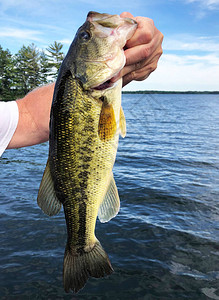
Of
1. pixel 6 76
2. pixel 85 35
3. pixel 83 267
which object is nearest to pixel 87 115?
pixel 85 35

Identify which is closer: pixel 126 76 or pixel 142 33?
pixel 142 33

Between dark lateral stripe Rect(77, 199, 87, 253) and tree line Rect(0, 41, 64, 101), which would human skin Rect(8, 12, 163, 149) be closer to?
dark lateral stripe Rect(77, 199, 87, 253)

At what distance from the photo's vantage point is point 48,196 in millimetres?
2498

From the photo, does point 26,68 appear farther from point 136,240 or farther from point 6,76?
point 136,240

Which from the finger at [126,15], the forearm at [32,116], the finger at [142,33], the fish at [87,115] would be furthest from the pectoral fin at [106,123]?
the forearm at [32,116]

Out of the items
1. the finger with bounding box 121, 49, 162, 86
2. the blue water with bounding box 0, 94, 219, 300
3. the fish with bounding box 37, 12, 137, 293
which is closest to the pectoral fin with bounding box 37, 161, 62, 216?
the fish with bounding box 37, 12, 137, 293

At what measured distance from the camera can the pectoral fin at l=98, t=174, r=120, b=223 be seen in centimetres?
266

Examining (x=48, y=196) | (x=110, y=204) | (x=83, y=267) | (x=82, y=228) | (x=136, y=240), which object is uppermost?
(x=48, y=196)

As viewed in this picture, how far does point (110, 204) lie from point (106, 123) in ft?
2.80

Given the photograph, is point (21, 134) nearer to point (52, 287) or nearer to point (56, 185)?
point (56, 185)

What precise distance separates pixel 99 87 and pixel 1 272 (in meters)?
5.87

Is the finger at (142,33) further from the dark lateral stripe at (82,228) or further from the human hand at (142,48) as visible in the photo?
the dark lateral stripe at (82,228)

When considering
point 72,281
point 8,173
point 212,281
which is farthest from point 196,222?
point 8,173

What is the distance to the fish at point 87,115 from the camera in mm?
2301
